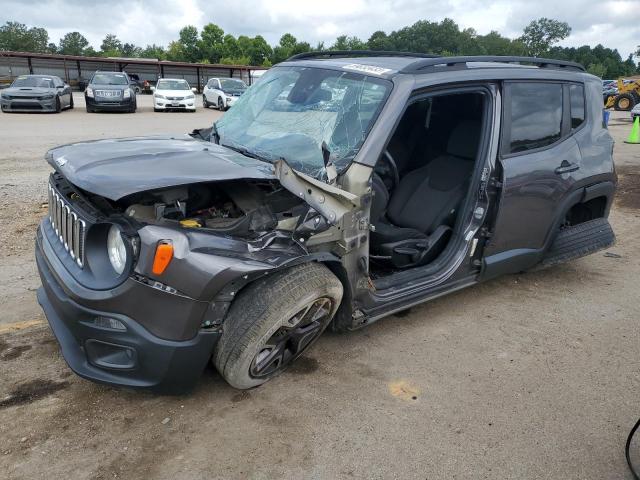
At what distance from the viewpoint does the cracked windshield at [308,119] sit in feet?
9.79

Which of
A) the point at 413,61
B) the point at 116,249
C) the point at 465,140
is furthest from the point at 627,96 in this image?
the point at 116,249

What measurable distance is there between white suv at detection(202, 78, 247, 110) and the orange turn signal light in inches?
821

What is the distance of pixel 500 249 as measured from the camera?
12.3ft

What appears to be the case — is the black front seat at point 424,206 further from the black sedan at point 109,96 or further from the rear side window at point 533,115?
the black sedan at point 109,96

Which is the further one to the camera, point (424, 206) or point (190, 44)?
point (190, 44)

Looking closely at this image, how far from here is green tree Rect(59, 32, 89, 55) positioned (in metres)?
93.6

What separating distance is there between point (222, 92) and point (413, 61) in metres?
20.7

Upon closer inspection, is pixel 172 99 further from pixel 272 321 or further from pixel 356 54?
pixel 272 321

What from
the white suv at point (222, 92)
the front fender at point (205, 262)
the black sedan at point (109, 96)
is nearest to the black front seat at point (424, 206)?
the front fender at point (205, 262)

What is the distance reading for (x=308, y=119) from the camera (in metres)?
3.24

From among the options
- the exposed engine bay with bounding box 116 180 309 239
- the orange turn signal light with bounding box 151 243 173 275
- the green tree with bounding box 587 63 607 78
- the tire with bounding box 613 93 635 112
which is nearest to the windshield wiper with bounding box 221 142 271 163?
the exposed engine bay with bounding box 116 180 309 239

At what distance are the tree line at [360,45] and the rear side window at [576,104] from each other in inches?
2560

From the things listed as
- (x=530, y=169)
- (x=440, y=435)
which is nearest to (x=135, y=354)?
(x=440, y=435)

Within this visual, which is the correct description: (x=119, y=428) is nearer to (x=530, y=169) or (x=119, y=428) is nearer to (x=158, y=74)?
(x=530, y=169)
